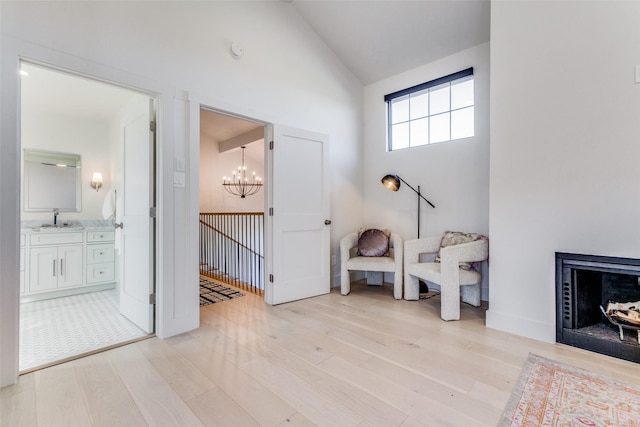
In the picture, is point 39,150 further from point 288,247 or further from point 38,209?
point 288,247

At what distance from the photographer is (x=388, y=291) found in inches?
152

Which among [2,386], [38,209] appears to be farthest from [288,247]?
[38,209]

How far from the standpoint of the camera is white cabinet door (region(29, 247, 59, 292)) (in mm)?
3486

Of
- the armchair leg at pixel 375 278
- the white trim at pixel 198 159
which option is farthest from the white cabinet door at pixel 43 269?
the armchair leg at pixel 375 278

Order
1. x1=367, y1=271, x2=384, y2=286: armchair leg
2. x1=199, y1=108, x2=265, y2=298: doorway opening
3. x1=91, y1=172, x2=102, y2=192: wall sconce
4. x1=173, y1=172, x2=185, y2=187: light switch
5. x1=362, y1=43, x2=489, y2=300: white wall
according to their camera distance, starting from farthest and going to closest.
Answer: x1=199, y1=108, x2=265, y2=298: doorway opening
x1=91, y1=172, x2=102, y2=192: wall sconce
x1=367, y1=271, x2=384, y2=286: armchair leg
x1=362, y1=43, x2=489, y2=300: white wall
x1=173, y1=172, x2=185, y2=187: light switch

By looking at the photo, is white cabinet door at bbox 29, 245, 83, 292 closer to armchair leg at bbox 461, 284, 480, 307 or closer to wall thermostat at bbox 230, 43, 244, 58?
wall thermostat at bbox 230, 43, 244, 58

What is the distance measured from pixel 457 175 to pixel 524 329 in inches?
72.2

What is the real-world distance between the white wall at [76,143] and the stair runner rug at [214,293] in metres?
1.97

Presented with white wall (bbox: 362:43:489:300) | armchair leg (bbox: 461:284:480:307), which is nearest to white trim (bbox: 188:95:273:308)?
white wall (bbox: 362:43:489:300)

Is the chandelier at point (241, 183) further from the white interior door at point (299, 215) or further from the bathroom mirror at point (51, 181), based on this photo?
the white interior door at point (299, 215)

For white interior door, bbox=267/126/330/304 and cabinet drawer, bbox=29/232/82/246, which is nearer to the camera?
white interior door, bbox=267/126/330/304

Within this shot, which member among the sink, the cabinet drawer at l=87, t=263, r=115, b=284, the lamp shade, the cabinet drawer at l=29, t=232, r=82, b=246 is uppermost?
the lamp shade

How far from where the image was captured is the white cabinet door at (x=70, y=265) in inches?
145

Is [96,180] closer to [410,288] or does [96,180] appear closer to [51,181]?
[51,181]
